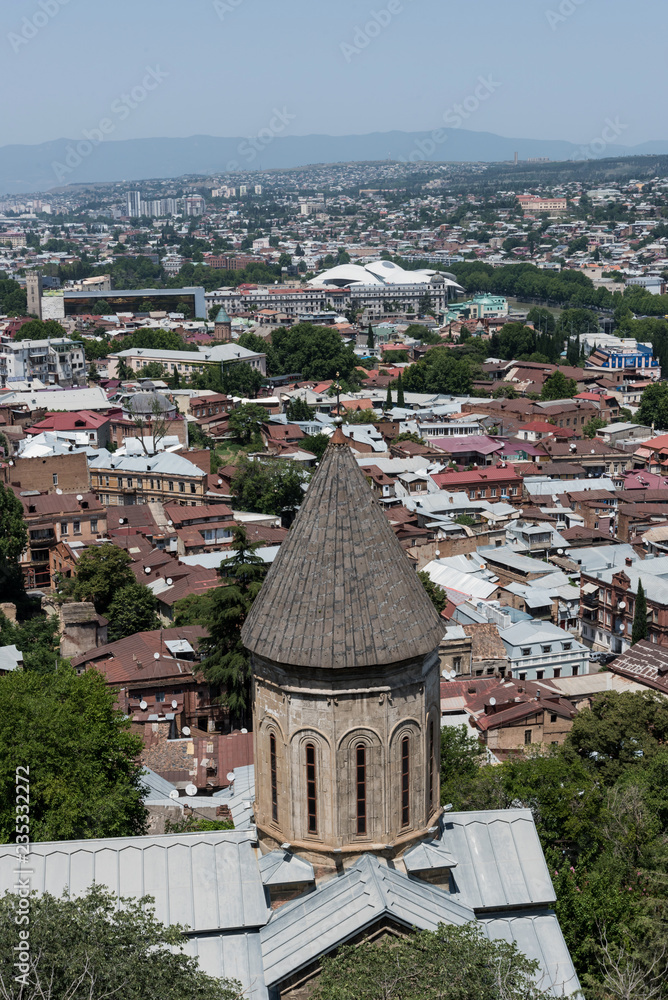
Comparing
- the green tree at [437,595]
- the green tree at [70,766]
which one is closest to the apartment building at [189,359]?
the green tree at [437,595]

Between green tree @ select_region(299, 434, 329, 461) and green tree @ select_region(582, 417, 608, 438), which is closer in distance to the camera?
green tree @ select_region(299, 434, 329, 461)

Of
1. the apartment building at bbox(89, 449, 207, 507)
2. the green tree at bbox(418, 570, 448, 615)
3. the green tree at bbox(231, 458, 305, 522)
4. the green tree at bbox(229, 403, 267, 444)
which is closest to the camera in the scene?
the green tree at bbox(418, 570, 448, 615)

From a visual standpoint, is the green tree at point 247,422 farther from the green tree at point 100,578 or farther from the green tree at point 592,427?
the green tree at point 100,578

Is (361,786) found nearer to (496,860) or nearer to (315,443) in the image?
(496,860)

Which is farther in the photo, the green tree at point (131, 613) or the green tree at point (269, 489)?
the green tree at point (269, 489)

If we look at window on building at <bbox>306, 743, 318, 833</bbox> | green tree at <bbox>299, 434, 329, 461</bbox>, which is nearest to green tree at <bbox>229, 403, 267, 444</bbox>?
green tree at <bbox>299, 434, 329, 461</bbox>

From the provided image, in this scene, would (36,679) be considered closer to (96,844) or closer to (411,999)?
(96,844)

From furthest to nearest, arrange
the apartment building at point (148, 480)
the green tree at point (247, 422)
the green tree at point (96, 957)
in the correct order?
the green tree at point (247, 422) → the apartment building at point (148, 480) → the green tree at point (96, 957)

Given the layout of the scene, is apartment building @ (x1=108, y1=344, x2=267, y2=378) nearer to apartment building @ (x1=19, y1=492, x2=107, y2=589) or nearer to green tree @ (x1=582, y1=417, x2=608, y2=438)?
green tree @ (x1=582, y1=417, x2=608, y2=438)
